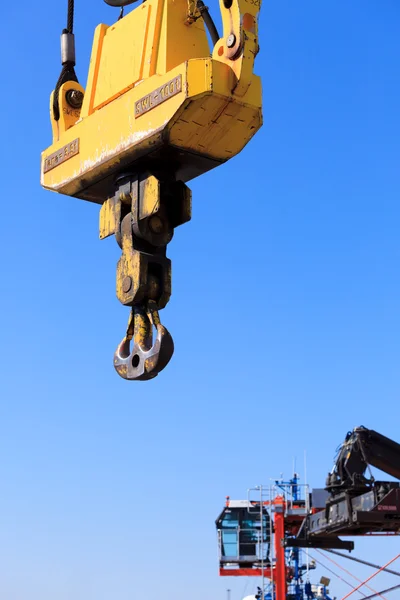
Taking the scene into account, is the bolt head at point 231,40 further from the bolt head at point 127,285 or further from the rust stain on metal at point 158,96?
the bolt head at point 127,285

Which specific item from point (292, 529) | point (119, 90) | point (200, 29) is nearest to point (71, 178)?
point (119, 90)

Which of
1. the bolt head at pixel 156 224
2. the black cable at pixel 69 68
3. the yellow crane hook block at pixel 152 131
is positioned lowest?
the bolt head at pixel 156 224

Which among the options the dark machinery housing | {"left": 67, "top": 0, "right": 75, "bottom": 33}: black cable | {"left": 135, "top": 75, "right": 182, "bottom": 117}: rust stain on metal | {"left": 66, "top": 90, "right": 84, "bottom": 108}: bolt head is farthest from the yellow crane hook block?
the dark machinery housing

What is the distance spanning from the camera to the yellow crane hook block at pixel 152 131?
21.3 feet

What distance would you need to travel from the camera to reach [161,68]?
270 inches

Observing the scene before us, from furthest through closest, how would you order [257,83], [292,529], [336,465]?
1. [292,529]
2. [336,465]
3. [257,83]

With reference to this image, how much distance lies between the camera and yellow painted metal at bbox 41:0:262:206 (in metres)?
6.45

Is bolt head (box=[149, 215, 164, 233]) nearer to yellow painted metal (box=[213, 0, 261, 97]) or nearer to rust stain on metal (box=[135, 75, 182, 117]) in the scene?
rust stain on metal (box=[135, 75, 182, 117])

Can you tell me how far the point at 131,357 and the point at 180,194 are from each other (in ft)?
4.01

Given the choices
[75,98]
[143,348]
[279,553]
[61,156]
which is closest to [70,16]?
[75,98]

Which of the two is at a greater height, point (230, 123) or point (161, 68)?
point (161, 68)

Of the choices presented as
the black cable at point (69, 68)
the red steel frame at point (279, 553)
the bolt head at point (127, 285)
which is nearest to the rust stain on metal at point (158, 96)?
the bolt head at point (127, 285)

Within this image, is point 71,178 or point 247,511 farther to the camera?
point 247,511

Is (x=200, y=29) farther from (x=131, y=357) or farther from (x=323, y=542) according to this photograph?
(x=323, y=542)
